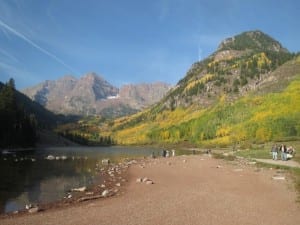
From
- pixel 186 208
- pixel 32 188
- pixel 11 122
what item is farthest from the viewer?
pixel 11 122

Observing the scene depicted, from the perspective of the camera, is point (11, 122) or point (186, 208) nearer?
point (186, 208)

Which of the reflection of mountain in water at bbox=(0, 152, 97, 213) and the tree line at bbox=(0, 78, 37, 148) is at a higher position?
the tree line at bbox=(0, 78, 37, 148)

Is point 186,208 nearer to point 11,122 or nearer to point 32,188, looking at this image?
point 32,188

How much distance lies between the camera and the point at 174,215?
2253 cm

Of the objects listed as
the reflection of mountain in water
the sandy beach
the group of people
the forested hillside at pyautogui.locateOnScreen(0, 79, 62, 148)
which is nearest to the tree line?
the forested hillside at pyautogui.locateOnScreen(0, 79, 62, 148)

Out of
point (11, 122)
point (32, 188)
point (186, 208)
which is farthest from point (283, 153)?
point (11, 122)

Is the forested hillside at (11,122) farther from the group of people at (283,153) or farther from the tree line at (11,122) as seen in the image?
the group of people at (283,153)

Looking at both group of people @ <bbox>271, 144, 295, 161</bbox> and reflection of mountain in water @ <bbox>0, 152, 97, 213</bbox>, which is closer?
reflection of mountain in water @ <bbox>0, 152, 97, 213</bbox>

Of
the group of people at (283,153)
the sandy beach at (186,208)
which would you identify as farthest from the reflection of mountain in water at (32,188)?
the group of people at (283,153)

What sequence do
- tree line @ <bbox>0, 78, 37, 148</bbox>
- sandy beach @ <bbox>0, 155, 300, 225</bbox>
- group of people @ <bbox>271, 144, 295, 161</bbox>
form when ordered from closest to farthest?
sandy beach @ <bbox>0, 155, 300, 225</bbox>
group of people @ <bbox>271, 144, 295, 161</bbox>
tree line @ <bbox>0, 78, 37, 148</bbox>

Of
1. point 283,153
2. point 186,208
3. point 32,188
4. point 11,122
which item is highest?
point 11,122

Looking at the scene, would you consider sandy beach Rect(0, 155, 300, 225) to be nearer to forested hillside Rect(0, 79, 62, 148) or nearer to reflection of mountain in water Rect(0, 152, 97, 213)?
reflection of mountain in water Rect(0, 152, 97, 213)

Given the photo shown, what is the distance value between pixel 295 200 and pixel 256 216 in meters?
6.91

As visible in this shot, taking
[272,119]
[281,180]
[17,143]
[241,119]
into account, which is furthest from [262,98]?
[281,180]
